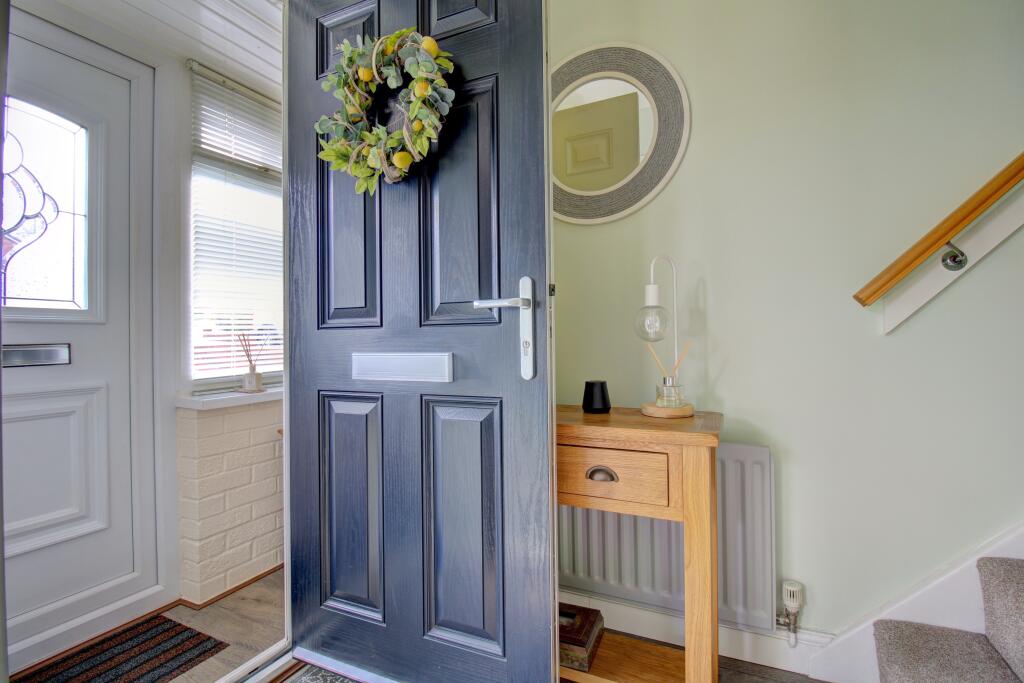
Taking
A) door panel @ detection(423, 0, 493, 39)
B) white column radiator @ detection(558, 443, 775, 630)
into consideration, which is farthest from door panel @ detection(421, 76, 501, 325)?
white column radiator @ detection(558, 443, 775, 630)

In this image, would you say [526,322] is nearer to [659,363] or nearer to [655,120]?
[659,363]

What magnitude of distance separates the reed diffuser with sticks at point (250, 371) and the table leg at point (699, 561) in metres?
2.00

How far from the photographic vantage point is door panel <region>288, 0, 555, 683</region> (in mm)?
1248

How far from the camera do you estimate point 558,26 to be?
6.09ft

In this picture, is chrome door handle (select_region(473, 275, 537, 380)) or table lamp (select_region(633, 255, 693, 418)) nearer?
chrome door handle (select_region(473, 275, 537, 380))

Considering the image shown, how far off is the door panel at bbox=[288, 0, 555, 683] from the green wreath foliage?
7cm

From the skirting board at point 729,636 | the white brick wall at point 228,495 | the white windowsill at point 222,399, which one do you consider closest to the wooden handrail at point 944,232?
the skirting board at point 729,636

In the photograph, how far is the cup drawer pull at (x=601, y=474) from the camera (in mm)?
1299

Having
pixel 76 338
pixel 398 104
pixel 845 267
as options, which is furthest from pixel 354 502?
pixel 845 267

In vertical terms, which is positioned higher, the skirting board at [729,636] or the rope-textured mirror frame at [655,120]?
the rope-textured mirror frame at [655,120]

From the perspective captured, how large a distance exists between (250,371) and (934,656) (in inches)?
105

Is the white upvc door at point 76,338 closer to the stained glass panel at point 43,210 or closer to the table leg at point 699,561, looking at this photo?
the stained glass panel at point 43,210

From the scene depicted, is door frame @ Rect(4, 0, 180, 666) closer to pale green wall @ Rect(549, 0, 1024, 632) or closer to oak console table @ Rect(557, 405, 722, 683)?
oak console table @ Rect(557, 405, 722, 683)

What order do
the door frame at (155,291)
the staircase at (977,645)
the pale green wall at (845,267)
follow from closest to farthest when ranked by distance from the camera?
the staircase at (977,645), the pale green wall at (845,267), the door frame at (155,291)
